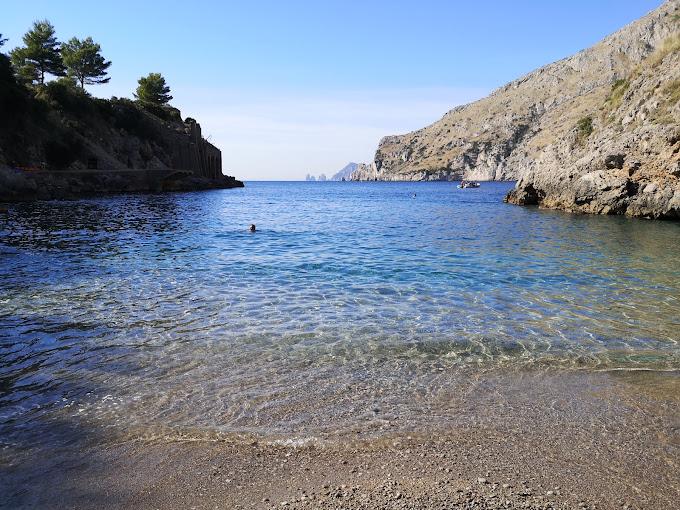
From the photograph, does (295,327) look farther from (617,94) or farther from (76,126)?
(76,126)

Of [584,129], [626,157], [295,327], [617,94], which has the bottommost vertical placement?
[295,327]

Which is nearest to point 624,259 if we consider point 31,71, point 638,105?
point 638,105

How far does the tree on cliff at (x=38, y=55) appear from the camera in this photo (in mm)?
71562

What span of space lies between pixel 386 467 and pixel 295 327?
478cm

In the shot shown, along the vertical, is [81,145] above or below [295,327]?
above

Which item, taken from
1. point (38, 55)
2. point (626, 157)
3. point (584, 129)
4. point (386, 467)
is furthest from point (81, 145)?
point (386, 467)

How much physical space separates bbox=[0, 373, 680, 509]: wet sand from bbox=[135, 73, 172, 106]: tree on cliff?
106 metres

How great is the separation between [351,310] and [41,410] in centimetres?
601

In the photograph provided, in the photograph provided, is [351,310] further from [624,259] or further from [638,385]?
[624,259]

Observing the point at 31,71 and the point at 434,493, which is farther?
the point at 31,71

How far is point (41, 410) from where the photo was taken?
5656 millimetres

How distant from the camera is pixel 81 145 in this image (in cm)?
6397

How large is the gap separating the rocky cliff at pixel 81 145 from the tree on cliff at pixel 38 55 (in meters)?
4.35

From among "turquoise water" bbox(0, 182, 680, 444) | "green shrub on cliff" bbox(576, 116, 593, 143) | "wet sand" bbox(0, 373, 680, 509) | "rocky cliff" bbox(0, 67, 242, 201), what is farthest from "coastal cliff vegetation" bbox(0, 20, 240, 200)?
"green shrub on cliff" bbox(576, 116, 593, 143)
